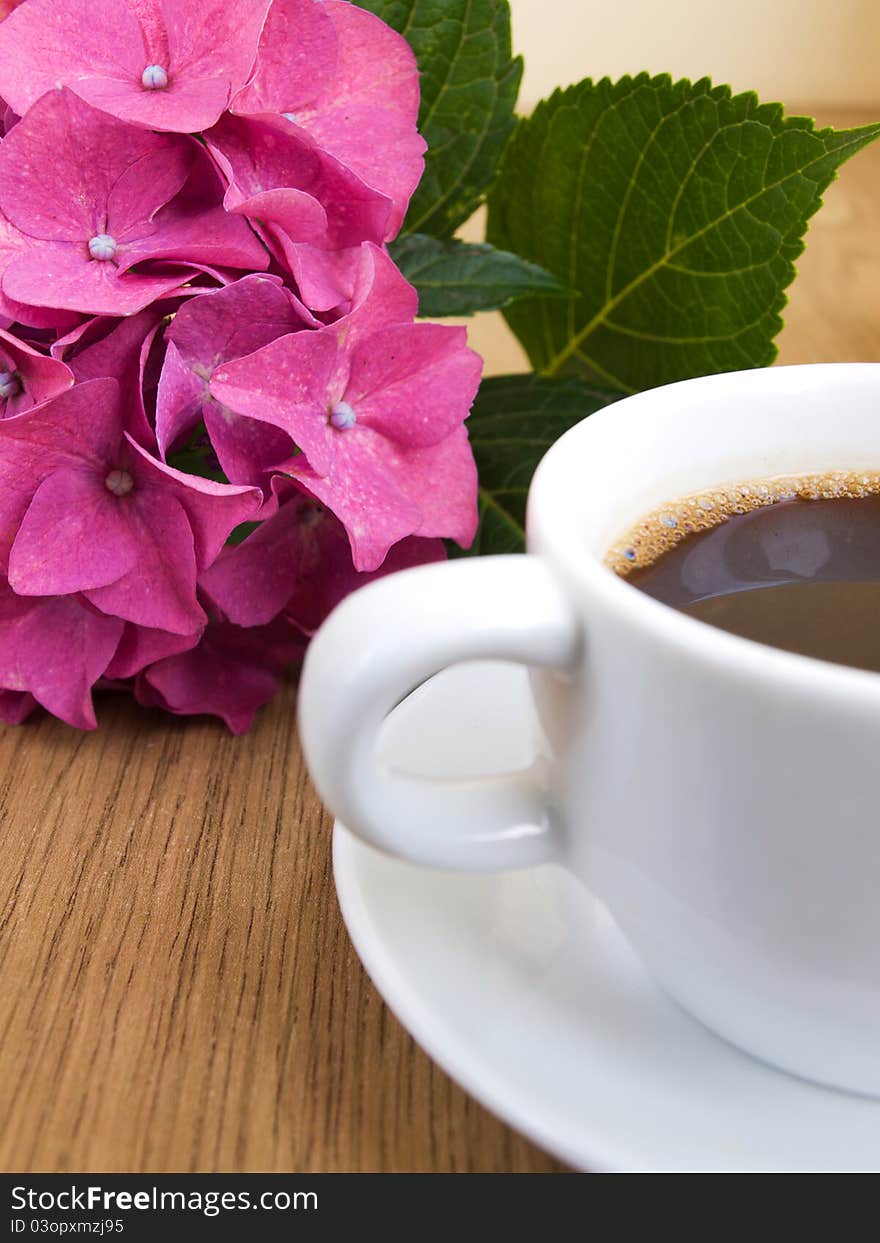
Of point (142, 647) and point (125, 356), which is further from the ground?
point (125, 356)

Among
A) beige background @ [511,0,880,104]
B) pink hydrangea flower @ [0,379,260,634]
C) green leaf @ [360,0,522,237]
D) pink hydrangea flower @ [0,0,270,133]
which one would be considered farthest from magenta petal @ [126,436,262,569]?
beige background @ [511,0,880,104]

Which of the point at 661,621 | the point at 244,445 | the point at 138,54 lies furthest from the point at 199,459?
the point at 661,621

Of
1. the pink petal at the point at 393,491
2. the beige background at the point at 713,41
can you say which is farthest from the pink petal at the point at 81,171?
the beige background at the point at 713,41

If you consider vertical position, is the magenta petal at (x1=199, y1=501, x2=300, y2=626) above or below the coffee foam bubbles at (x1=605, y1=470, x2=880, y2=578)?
below

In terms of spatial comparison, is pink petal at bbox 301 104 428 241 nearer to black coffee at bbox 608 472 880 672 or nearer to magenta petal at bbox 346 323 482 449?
magenta petal at bbox 346 323 482 449

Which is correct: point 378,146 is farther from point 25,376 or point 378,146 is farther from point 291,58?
point 25,376

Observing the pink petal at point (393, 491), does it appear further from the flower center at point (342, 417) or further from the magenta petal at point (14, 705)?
the magenta petal at point (14, 705)
